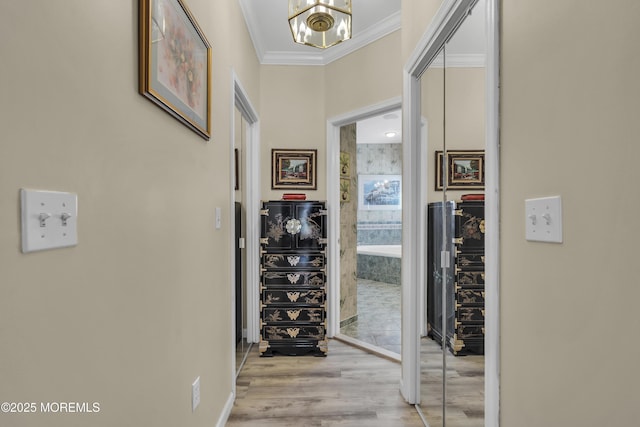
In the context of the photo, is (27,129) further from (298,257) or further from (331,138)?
(331,138)

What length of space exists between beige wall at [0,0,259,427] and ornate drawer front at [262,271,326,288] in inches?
58.6

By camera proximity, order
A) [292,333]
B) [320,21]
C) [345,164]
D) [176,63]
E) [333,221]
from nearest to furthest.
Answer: [176,63] < [320,21] < [292,333] < [333,221] < [345,164]

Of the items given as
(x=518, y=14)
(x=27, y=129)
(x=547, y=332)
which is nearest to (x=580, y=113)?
(x=518, y=14)

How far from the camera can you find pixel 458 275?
62.8 inches

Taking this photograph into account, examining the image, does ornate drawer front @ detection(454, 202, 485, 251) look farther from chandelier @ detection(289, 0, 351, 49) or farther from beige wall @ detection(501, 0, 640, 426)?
chandelier @ detection(289, 0, 351, 49)

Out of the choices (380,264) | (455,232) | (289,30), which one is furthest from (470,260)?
(380,264)

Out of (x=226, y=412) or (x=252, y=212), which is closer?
(x=226, y=412)

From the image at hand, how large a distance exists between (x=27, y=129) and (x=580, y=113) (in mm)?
1114

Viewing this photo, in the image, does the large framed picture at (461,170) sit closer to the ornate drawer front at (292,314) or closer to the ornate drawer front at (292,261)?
the ornate drawer front at (292,261)

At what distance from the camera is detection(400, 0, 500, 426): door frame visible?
1.10 m

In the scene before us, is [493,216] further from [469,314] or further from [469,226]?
[469,314]

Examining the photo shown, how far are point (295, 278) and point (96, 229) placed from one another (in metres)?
2.33

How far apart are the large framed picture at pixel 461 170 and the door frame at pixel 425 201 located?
19 cm

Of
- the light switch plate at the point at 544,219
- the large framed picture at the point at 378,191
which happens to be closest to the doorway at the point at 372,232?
the large framed picture at the point at 378,191
